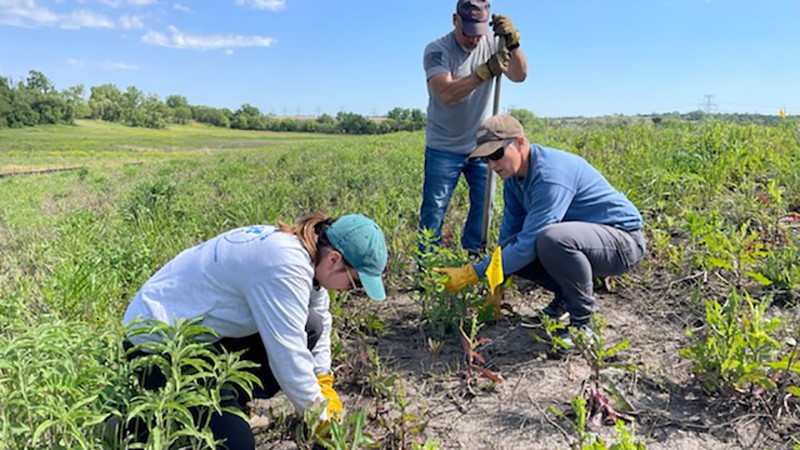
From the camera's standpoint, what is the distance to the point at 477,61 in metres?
3.38

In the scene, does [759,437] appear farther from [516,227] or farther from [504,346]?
[516,227]

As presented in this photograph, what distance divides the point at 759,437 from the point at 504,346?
109cm

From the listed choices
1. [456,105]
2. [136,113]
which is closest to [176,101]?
[136,113]

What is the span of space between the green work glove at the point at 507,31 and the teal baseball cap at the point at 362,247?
186cm

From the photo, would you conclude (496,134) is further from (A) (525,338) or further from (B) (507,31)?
(A) (525,338)

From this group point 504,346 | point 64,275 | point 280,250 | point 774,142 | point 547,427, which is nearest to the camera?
point 280,250

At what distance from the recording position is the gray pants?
2355 millimetres

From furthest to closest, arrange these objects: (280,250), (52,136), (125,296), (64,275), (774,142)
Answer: (52,136) < (774,142) < (125,296) < (64,275) < (280,250)

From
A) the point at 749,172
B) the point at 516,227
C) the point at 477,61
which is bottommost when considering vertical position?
the point at 516,227

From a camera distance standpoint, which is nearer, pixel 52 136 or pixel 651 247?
pixel 651 247

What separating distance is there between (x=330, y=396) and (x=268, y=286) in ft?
1.96

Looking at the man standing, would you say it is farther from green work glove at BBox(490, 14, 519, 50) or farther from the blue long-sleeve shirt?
the blue long-sleeve shirt

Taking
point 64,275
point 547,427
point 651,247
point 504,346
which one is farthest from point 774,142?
point 64,275

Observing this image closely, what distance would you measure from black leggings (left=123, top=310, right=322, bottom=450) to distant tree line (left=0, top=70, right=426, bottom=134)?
45.5 metres
